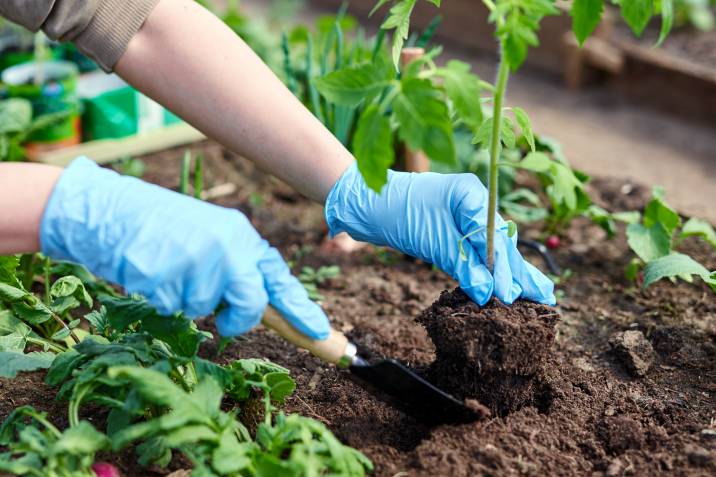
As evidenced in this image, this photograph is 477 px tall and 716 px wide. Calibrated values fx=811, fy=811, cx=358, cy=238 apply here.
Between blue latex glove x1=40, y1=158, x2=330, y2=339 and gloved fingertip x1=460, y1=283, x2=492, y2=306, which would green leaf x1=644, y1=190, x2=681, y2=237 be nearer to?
gloved fingertip x1=460, y1=283, x2=492, y2=306

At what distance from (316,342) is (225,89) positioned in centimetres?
65

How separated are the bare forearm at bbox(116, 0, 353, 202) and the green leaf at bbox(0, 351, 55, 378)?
63cm

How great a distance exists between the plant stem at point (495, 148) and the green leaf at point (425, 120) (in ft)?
0.58

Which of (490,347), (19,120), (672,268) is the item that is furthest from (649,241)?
(19,120)

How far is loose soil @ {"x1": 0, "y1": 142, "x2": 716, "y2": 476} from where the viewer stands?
1.60 metres

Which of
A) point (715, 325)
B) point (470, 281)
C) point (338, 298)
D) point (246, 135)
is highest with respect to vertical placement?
point (246, 135)

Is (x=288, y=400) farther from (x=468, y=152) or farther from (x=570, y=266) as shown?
(x=468, y=152)

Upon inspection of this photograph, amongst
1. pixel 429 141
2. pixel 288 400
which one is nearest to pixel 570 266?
pixel 288 400

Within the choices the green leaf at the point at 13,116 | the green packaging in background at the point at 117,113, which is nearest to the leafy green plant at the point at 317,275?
the green packaging in background at the point at 117,113

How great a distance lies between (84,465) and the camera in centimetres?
139

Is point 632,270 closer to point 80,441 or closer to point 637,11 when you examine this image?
point 637,11

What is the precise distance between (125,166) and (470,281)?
5.72 feet

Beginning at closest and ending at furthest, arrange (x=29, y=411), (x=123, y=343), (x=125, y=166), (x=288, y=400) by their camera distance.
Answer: (x=29, y=411)
(x=123, y=343)
(x=288, y=400)
(x=125, y=166)

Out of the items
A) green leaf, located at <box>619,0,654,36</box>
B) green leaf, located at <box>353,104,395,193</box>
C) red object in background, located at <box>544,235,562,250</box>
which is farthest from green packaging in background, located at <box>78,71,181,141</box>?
green leaf, located at <box>619,0,654,36</box>
